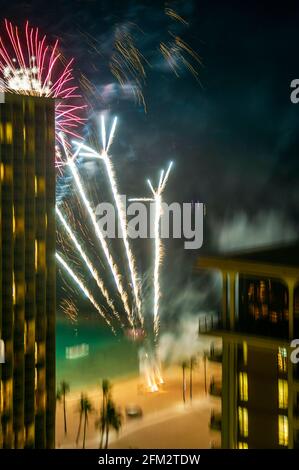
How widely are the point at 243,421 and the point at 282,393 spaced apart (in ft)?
3.91

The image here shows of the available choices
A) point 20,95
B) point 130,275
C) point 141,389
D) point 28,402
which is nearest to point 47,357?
point 28,402

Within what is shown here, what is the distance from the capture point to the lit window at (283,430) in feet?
61.6

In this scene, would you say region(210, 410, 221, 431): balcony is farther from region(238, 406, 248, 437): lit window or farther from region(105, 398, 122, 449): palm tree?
region(105, 398, 122, 449): palm tree

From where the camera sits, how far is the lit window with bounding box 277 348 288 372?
18.6 meters

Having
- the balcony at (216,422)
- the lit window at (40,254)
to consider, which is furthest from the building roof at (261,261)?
the lit window at (40,254)

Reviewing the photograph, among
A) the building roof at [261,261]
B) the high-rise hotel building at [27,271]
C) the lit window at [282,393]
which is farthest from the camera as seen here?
the high-rise hotel building at [27,271]

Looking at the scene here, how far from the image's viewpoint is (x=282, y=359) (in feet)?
61.2

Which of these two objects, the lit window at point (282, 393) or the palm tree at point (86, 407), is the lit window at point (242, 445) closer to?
the lit window at point (282, 393)

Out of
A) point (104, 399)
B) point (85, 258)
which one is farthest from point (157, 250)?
point (104, 399)

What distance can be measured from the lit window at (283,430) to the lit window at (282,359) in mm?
894

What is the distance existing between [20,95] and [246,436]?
9464 millimetres

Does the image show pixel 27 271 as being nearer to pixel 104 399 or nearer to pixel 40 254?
pixel 40 254
